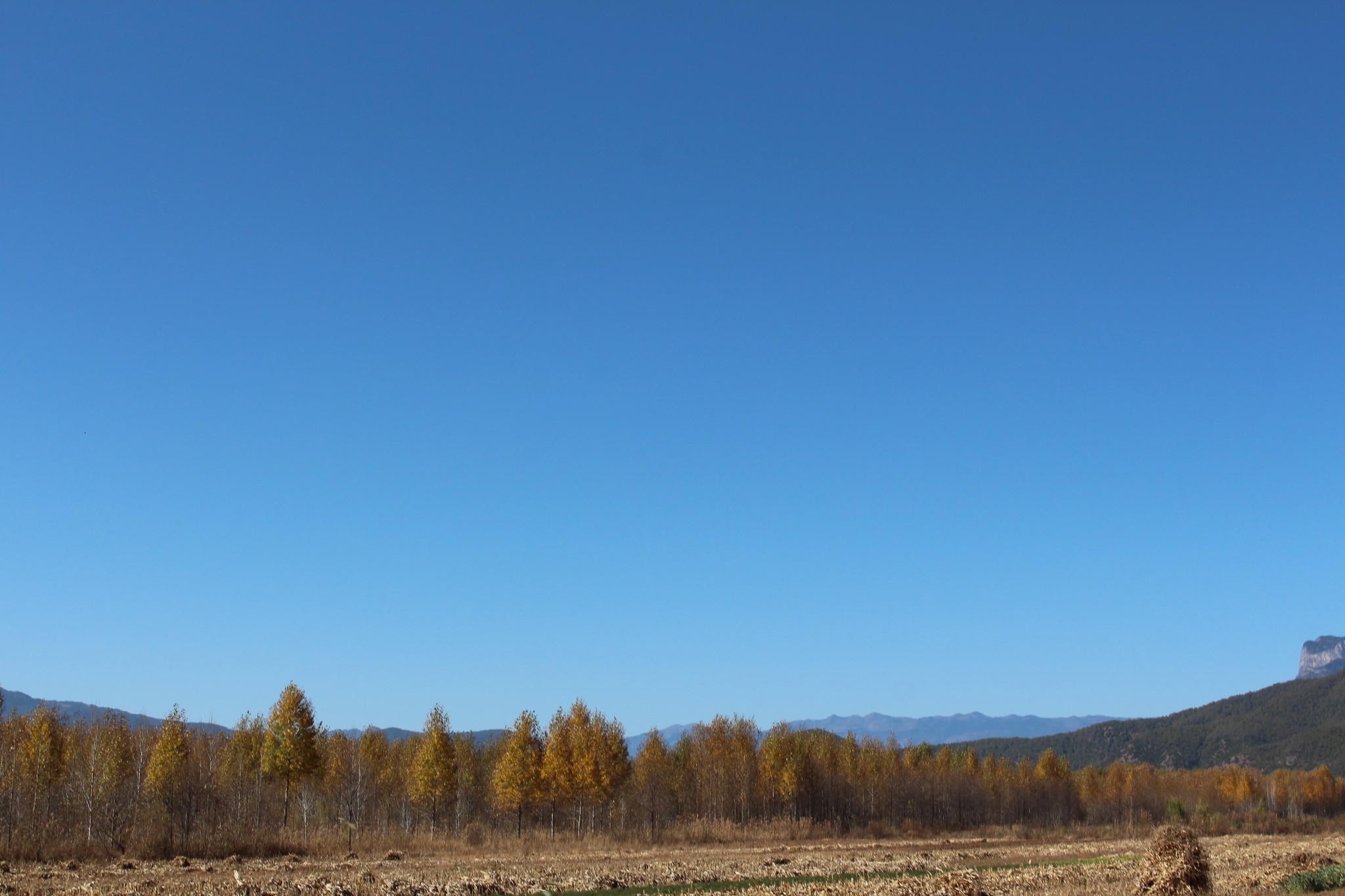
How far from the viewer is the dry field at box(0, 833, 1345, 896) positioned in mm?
32250

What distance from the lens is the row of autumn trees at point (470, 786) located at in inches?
2697

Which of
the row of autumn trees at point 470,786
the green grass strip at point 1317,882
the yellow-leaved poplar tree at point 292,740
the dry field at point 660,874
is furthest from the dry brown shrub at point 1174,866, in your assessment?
the yellow-leaved poplar tree at point 292,740

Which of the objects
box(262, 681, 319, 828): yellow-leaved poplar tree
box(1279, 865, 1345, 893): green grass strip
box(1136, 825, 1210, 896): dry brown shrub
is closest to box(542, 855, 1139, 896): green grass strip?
box(1136, 825, 1210, 896): dry brown shrub

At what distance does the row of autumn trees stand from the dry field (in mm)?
9214

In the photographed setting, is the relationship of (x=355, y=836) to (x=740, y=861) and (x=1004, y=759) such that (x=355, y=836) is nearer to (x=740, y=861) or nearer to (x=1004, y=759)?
(x=740, y=861)

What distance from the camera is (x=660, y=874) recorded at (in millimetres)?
41562

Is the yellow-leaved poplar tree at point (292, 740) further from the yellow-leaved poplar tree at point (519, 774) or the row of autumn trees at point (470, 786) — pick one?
the yellow-leaved poplar tree at point (519, 774)

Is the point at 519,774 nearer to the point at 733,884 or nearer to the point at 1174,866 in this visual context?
the point at 733,884

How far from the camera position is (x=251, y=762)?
304ft

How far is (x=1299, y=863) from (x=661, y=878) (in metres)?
26.3

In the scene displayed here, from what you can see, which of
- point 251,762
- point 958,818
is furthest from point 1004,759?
point 251,762

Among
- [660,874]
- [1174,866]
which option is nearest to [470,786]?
[660,874]

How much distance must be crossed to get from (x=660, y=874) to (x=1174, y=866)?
2105 centimetres

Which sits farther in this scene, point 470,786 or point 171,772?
point 470,786
